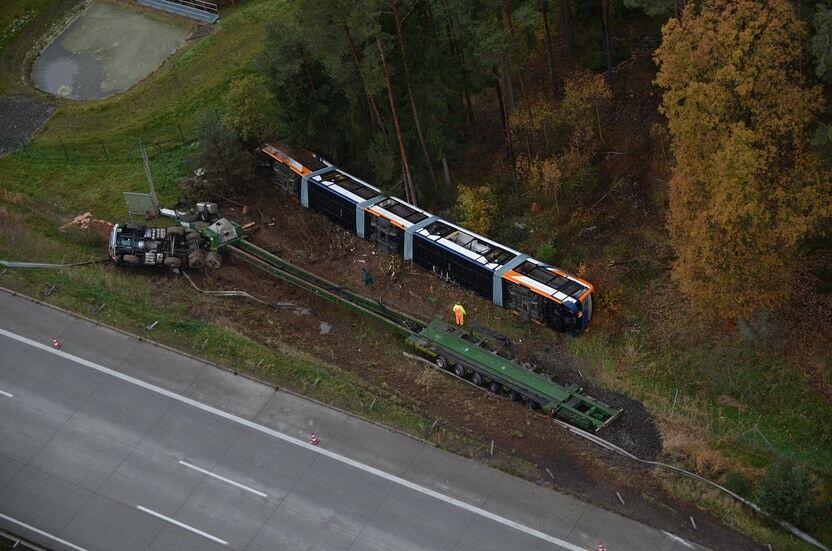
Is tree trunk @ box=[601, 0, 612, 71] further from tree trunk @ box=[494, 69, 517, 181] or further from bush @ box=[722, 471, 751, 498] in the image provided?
bush @ box=[722, 471, 751, 498]

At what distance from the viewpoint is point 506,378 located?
39688mm

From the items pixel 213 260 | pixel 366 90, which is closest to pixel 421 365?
pixel 213 260

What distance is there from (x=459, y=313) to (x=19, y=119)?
110 feet

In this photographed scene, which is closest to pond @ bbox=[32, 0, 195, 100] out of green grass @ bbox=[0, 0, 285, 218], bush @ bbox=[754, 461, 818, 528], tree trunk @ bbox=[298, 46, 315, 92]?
green grass @ bbox=[0, 0, 285, 218]

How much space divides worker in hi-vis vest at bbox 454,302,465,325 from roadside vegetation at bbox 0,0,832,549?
1882mm

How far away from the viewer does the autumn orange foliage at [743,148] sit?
3462 cm

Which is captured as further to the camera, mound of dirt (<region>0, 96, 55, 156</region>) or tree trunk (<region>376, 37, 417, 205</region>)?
mound of dirt (<region>0, 96, 55, 156</region>)

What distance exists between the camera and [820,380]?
1516 inches

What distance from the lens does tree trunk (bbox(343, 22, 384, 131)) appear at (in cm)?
4433

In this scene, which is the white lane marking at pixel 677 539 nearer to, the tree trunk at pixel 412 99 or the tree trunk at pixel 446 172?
the tree trunk at pixel 412 99

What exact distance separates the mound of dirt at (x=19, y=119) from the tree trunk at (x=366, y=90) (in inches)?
895

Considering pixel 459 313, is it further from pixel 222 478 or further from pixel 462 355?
pixel 222 478

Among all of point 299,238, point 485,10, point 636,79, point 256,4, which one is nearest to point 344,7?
point 485,10

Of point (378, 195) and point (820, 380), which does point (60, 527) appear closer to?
point (378, 195)
